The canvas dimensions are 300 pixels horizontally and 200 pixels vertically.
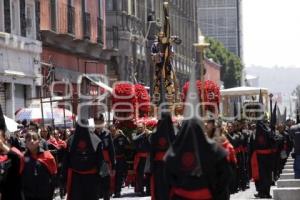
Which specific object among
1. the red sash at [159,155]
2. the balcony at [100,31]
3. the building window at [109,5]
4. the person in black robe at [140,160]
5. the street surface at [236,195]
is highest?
the building window at [109,5]

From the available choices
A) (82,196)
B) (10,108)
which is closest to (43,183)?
(82,196)

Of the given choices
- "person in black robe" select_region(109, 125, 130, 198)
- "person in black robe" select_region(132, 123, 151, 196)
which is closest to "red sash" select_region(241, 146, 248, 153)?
"person in black robe" select_region(132, 123, 151, 196)

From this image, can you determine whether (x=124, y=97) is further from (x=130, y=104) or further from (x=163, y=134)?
(x=163, y=134)

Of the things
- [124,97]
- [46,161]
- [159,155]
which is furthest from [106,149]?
[124,97]

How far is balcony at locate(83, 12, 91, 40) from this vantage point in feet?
156

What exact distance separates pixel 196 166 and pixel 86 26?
3608 cm

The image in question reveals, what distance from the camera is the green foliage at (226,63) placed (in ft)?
438

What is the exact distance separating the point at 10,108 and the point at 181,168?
82.6ft

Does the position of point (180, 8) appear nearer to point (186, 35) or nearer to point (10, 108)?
point (186, 35)

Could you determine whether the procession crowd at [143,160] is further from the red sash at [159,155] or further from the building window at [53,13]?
the building window at [53,13]

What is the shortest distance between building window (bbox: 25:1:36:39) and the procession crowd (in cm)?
1028

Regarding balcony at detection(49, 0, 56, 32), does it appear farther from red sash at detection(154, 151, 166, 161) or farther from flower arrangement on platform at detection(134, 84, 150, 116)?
red sash at detection(154, 151, 166, 161)

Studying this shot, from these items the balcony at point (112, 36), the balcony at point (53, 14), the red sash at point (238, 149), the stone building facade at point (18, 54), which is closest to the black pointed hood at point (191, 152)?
the red sash at point (238, 149)

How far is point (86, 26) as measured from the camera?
47.9 meters
